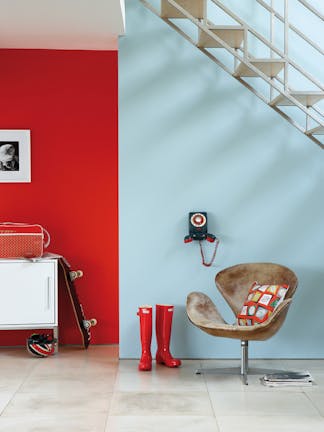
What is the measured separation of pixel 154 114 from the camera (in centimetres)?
631

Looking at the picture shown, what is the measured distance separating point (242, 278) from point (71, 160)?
2098 millimetres

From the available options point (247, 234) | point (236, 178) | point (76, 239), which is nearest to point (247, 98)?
point (236, 178)

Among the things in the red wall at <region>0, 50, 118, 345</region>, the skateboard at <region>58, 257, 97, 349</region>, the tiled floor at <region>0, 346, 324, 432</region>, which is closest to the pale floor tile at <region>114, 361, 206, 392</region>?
the tiled floor at <region>0, 346, 324, 432</region>

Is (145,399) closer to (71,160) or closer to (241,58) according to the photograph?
(241,58)

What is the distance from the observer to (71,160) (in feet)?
23.1

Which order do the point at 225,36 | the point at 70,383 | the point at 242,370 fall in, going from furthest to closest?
the point at 225,36
the point at 242,370
the point at 70,383

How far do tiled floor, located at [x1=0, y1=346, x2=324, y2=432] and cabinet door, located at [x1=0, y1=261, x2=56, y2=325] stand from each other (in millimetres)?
396

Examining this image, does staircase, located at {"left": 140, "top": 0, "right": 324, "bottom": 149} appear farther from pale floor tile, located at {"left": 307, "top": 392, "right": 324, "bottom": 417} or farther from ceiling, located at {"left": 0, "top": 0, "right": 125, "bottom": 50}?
pale floor tile, located at {"left": 307, "top": 392, "right": 324, "bottom": 417}

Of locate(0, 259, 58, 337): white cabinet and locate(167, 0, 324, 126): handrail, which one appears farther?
locate(0, 259, 58, 337): white cabinet

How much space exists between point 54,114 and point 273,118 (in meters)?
2.10

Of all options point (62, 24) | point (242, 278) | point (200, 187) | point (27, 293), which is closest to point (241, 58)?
point (200, 187)

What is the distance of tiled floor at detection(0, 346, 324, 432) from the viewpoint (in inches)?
172

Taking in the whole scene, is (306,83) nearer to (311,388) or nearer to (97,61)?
(97,61)

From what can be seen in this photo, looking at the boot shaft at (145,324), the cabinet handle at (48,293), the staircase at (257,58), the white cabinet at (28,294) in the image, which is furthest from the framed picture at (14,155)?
the boot shaft at (145,324)
